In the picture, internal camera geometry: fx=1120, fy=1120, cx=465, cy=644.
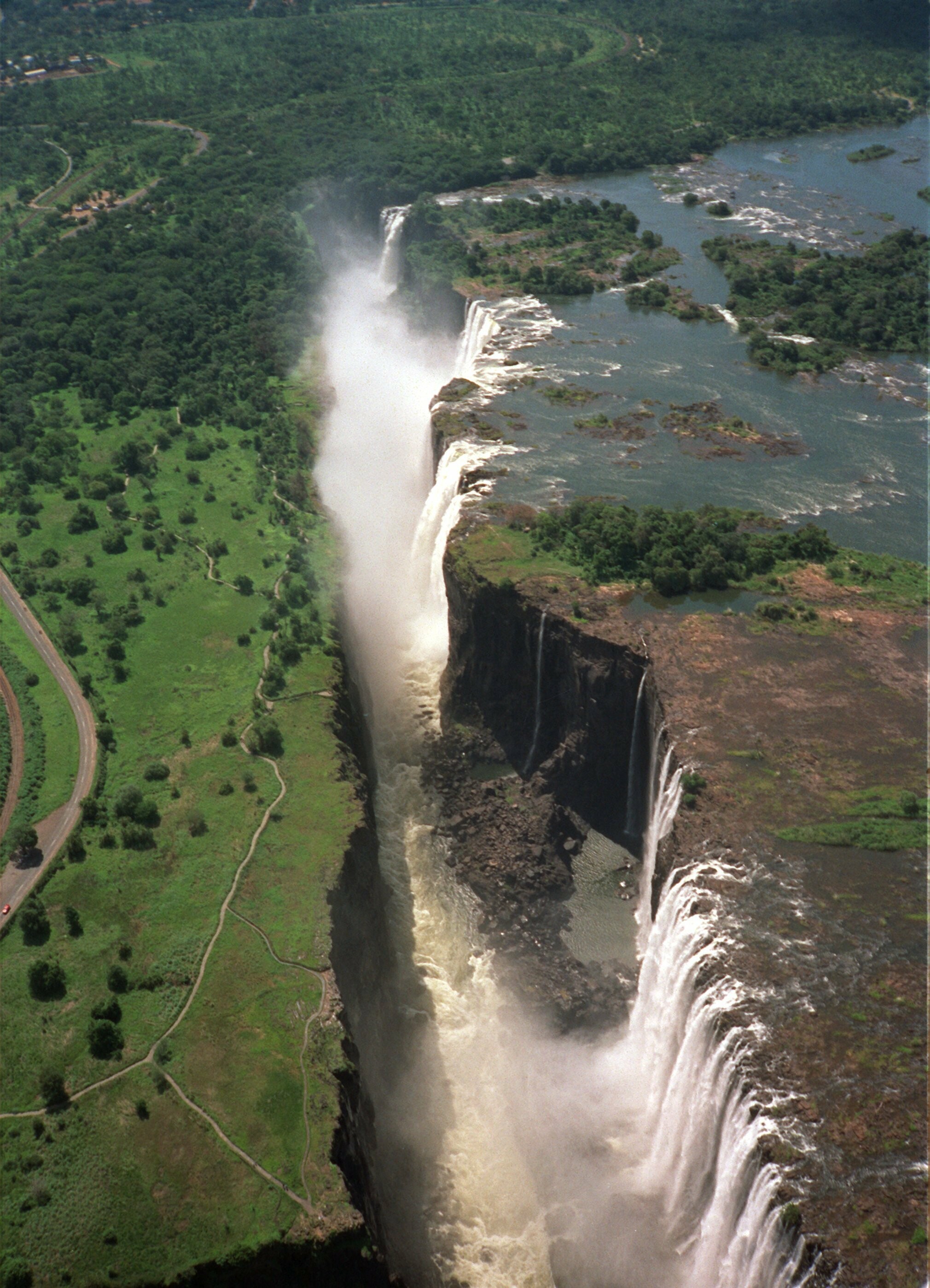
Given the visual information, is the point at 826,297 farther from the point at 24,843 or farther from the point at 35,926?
the point at 35,926

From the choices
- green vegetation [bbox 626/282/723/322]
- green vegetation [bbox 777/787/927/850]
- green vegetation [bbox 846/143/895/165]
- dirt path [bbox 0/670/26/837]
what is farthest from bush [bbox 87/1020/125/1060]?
green vegetation [bbox 846/143/895/165]

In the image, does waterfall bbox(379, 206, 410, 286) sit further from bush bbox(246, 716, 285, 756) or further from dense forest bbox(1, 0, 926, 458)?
bush bbox(246, 716, 285, 756)

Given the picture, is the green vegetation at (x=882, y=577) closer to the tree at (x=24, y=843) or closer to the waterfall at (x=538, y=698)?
the waterfall at (x=538, y=698)

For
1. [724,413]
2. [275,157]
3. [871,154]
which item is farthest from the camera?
[275,157]

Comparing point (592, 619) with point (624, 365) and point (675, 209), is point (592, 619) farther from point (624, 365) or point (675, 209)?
point (675, 209)

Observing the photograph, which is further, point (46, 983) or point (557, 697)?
point (557, 697)

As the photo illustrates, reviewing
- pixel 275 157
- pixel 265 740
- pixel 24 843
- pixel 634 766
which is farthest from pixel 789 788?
pixel 275 157

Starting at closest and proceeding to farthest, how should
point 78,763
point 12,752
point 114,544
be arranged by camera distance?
point 78,763, point 12,752, point 114,544
